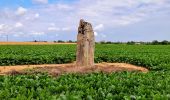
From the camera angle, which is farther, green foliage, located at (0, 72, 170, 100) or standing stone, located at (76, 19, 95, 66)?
standing stone, located at (76, 19, 95, 66)

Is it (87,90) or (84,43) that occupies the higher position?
(84,43)

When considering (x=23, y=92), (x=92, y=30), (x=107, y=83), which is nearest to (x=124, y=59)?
(x=92, y=30)

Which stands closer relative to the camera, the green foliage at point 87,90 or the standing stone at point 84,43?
the green foliage at point 87,90

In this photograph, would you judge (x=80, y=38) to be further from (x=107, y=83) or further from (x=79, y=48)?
(x=107, y=83)

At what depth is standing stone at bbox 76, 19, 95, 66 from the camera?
839 inches

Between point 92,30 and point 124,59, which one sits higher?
point 92,30

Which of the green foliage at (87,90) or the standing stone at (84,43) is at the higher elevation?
the standing stone at (84,43)

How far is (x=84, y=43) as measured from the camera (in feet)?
69.9

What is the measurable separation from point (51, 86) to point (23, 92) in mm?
1082

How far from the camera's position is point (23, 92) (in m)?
10.1

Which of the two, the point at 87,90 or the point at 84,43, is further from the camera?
the point at 84,43

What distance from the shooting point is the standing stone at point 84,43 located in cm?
2131

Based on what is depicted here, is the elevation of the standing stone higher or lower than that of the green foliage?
higher

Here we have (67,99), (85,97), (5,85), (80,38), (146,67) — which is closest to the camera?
(67,99)
